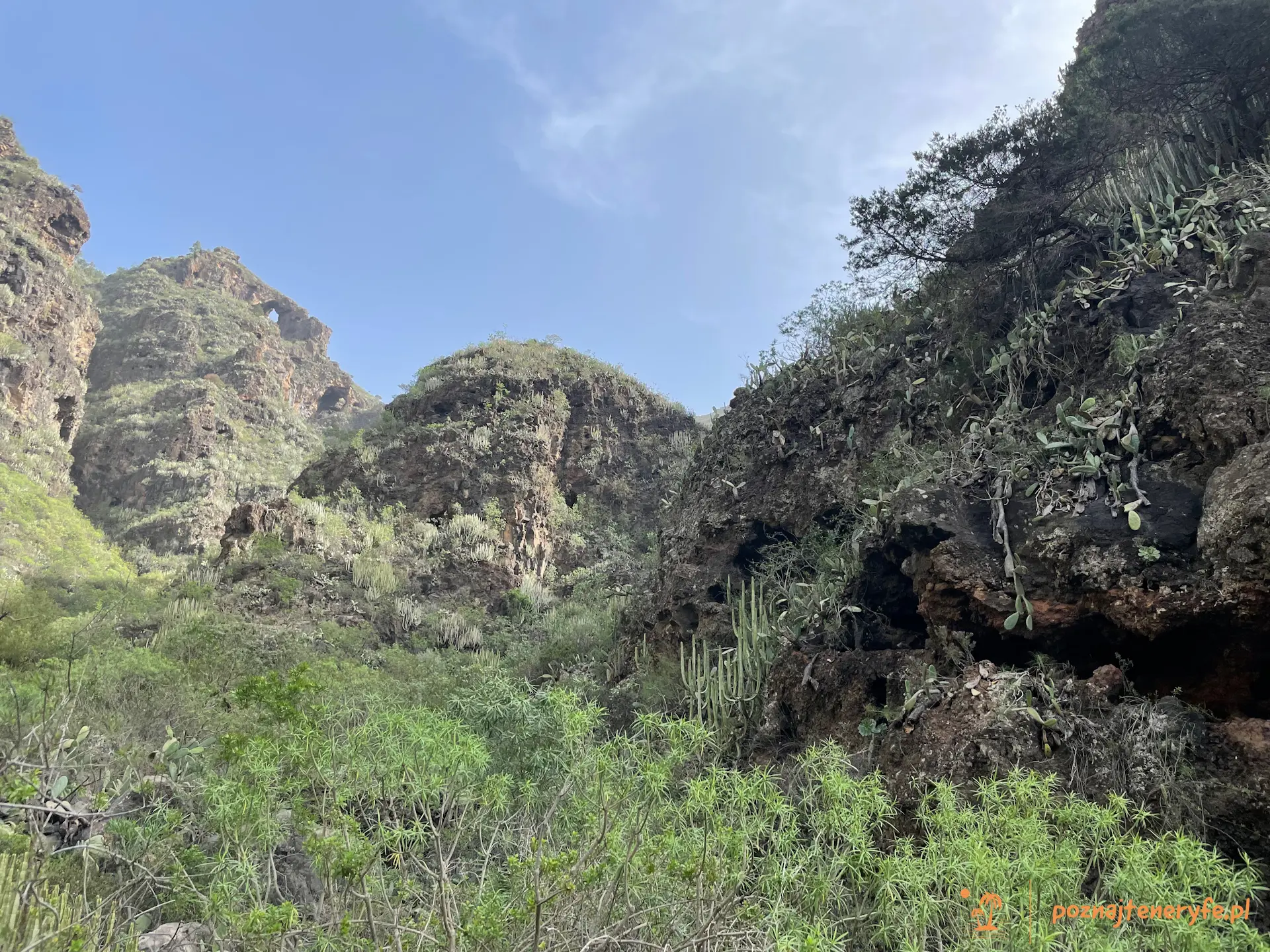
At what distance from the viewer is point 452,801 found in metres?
4.04

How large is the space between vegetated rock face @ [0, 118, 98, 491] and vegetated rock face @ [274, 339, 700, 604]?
13116 mm

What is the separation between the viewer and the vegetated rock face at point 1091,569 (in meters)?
4.48

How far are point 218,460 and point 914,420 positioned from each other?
94.5ft

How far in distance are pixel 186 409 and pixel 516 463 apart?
1860cm

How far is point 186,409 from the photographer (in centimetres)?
3000

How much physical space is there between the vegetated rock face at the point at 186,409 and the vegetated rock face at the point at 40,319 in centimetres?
176

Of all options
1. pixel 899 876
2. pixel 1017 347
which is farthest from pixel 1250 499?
pixel 1017 347

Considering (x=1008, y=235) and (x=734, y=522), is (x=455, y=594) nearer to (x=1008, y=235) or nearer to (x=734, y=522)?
(x=734, y=522)

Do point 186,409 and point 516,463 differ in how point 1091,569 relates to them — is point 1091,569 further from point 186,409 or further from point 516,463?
point 186,409

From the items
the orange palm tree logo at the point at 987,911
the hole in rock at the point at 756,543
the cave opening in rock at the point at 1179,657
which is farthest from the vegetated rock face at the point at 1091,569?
the orange palm tree logo at the point at 987,911

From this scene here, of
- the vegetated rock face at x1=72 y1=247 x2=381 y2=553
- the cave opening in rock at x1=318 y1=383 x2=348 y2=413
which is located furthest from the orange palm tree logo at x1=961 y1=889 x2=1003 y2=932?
the cave opening in rock at x1=318 y1=383 x2=348 y2=413

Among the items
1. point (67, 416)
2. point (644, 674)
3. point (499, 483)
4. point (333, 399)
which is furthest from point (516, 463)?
point (333, 399)

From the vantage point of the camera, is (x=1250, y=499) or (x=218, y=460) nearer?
(x=1250, y=499)

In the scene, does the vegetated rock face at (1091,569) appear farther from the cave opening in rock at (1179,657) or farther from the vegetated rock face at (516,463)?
the vegetated rock face at (516,463)
